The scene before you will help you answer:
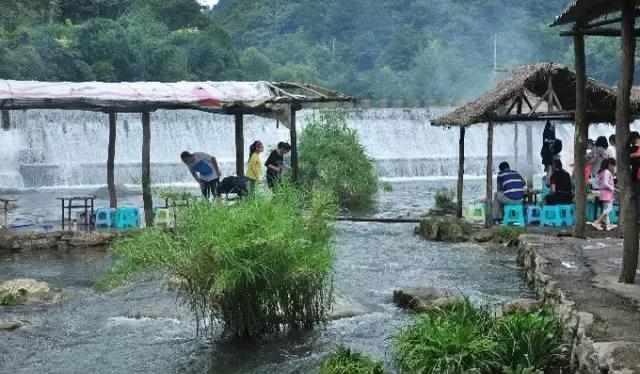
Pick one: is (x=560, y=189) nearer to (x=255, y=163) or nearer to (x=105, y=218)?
(x=255, y=163)

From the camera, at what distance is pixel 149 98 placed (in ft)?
47.0

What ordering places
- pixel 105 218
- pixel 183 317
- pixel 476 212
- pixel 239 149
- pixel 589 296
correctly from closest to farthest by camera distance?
pixel 589 296
pixel 183 317
pixel 105 218
pixel 476 212
pixel 239 149

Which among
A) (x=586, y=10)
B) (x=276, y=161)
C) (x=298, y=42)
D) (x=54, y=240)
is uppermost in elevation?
(x=298, y=42)

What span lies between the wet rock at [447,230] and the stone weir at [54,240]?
4.72m

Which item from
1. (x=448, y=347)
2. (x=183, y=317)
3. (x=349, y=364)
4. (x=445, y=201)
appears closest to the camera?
(x=448, y=347)

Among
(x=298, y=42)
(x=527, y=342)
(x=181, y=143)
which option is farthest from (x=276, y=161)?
(x=298, y=42)

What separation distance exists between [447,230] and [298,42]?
41.5 m

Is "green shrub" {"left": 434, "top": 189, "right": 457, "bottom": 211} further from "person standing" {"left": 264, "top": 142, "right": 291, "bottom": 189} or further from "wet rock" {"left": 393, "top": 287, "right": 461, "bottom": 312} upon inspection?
"wet rock" {"left": 393, "top": 287, "right": 461, "bottom": 312}

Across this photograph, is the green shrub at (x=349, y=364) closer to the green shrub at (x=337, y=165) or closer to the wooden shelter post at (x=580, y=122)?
the wooden shelter post at (x=580, y=122)

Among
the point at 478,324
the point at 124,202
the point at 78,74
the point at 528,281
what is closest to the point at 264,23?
the point at 78,74

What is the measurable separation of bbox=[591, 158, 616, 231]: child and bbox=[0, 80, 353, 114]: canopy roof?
4.02 meters

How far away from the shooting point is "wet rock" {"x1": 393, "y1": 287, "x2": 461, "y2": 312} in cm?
977

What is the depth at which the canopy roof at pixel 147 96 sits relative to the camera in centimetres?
1401

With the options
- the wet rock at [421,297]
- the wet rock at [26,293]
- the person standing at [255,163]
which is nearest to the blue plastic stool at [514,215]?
the person standing at [255,163]
